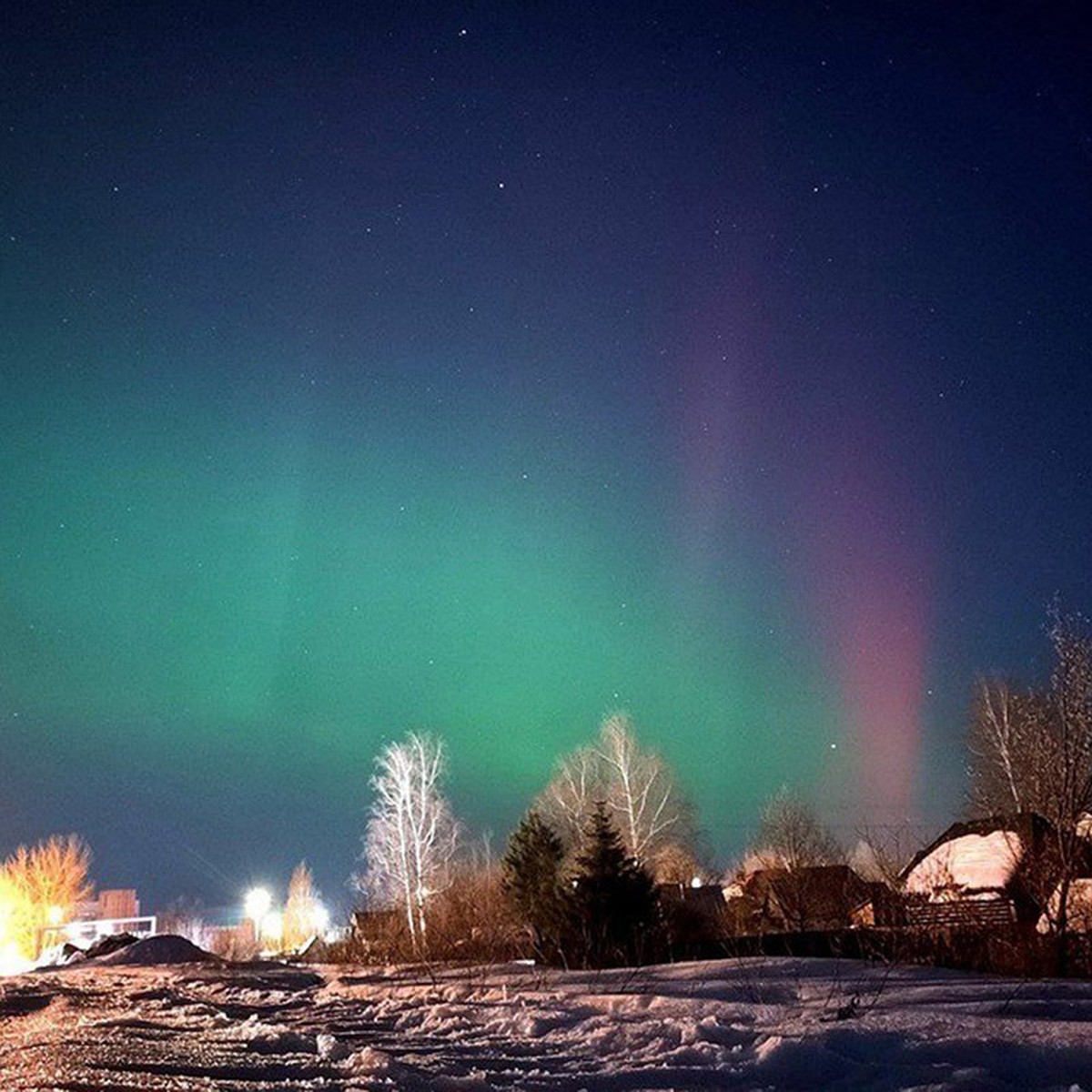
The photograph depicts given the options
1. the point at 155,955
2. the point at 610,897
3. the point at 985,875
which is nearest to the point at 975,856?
the point at 985,875

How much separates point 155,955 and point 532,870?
16.9 metres

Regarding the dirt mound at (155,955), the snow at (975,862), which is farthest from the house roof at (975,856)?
the dirt mound at (155,955)

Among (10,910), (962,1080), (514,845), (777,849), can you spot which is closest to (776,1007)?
(962,1080)

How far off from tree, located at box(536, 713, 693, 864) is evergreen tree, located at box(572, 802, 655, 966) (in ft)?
57.7

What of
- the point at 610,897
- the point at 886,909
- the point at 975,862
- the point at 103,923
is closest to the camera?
the point at 886,909

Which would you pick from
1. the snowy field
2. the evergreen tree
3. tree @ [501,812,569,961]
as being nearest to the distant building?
tree @ [501,812,569,961]

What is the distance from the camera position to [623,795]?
37156mm

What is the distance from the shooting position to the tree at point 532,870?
20.3m

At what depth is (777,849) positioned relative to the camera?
1756 inches

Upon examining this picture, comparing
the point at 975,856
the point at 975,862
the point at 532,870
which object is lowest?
the point at 975,862

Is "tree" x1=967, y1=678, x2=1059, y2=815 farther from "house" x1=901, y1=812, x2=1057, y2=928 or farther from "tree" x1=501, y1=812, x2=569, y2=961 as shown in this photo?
"tree" x1=501, y1=812, x2=569, y2=961

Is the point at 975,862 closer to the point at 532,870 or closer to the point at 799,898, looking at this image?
the point at 799,898

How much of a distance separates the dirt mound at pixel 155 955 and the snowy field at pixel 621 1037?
2195 centimetres

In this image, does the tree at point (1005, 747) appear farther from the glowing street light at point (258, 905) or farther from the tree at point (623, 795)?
the glowing street light at point (258, 905)
